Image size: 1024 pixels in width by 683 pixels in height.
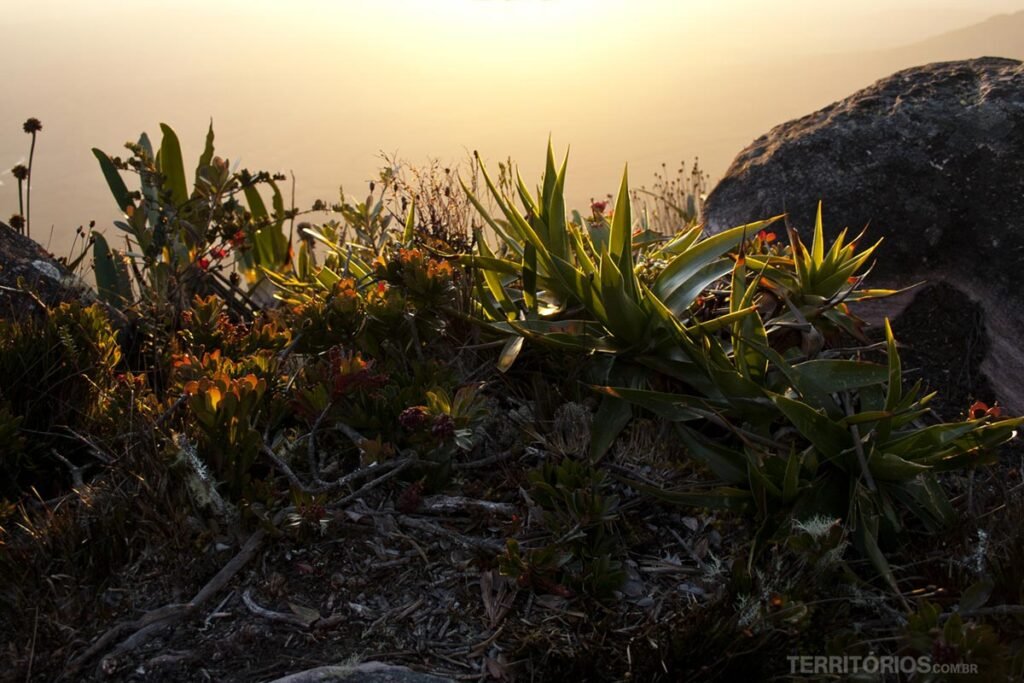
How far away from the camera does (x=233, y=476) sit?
2.92 metres

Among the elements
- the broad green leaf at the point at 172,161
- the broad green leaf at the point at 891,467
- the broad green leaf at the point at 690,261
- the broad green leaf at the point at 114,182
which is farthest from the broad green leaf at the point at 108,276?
the broad green leaf at the point at 891,467

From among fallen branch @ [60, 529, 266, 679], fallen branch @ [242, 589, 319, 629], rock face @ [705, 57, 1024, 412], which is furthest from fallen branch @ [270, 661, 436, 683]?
rock face @ [705, 57, 1024, 412]

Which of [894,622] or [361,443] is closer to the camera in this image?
[894,622]

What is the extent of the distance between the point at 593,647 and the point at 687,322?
5.32 ft

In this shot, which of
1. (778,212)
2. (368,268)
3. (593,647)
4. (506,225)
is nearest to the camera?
(593,647)

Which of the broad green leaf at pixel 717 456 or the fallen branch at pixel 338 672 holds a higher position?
the broad green leaf at pixel 717 456

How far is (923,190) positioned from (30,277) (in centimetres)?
487

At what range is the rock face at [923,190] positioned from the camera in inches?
197

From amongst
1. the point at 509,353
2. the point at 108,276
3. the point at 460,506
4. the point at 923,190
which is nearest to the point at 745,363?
the point at 509,353

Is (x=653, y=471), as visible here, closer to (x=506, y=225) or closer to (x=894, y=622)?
(x=894, y=622)

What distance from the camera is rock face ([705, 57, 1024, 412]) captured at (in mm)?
5012

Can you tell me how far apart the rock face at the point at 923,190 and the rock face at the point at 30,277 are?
3.53m

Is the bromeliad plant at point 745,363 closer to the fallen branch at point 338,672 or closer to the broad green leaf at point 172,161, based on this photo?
the fallen branch at point 338,672


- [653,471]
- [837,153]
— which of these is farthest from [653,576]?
[837,153]
